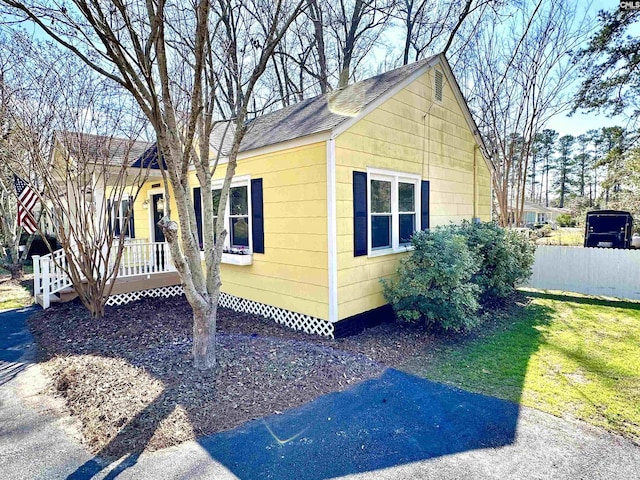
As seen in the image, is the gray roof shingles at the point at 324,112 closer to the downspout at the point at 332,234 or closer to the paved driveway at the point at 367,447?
the downspout at the point at 332,234

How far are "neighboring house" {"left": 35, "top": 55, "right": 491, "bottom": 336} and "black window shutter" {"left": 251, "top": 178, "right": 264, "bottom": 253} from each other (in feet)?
0.06

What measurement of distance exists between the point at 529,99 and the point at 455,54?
3.33m

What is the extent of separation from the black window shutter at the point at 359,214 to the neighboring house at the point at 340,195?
0.02 m

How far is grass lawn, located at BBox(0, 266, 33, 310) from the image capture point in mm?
8659

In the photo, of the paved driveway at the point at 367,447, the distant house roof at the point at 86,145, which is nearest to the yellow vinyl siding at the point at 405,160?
the paved driveway at the point at 367,447

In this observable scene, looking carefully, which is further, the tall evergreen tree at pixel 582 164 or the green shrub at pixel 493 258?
the tall evergreen tree at pixel 582 164

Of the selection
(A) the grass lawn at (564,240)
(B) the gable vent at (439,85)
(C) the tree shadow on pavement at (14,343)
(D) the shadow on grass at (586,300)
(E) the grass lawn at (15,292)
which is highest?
(B) the gable vent at (439,85)

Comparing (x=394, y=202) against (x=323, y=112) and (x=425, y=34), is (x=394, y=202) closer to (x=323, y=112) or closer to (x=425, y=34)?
(x=323, y=112)

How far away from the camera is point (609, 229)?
575 inches

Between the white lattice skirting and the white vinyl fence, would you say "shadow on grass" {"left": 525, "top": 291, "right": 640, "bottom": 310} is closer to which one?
the white vinyl fence

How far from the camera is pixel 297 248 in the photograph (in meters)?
Result: 6.15

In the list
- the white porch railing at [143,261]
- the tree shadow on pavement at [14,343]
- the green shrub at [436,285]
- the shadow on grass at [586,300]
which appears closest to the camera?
the tree shadow on pavement at [14,343]

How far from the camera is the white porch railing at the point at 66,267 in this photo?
7.79 m

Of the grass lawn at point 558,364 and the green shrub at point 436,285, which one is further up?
the green shrub at point 436,285
